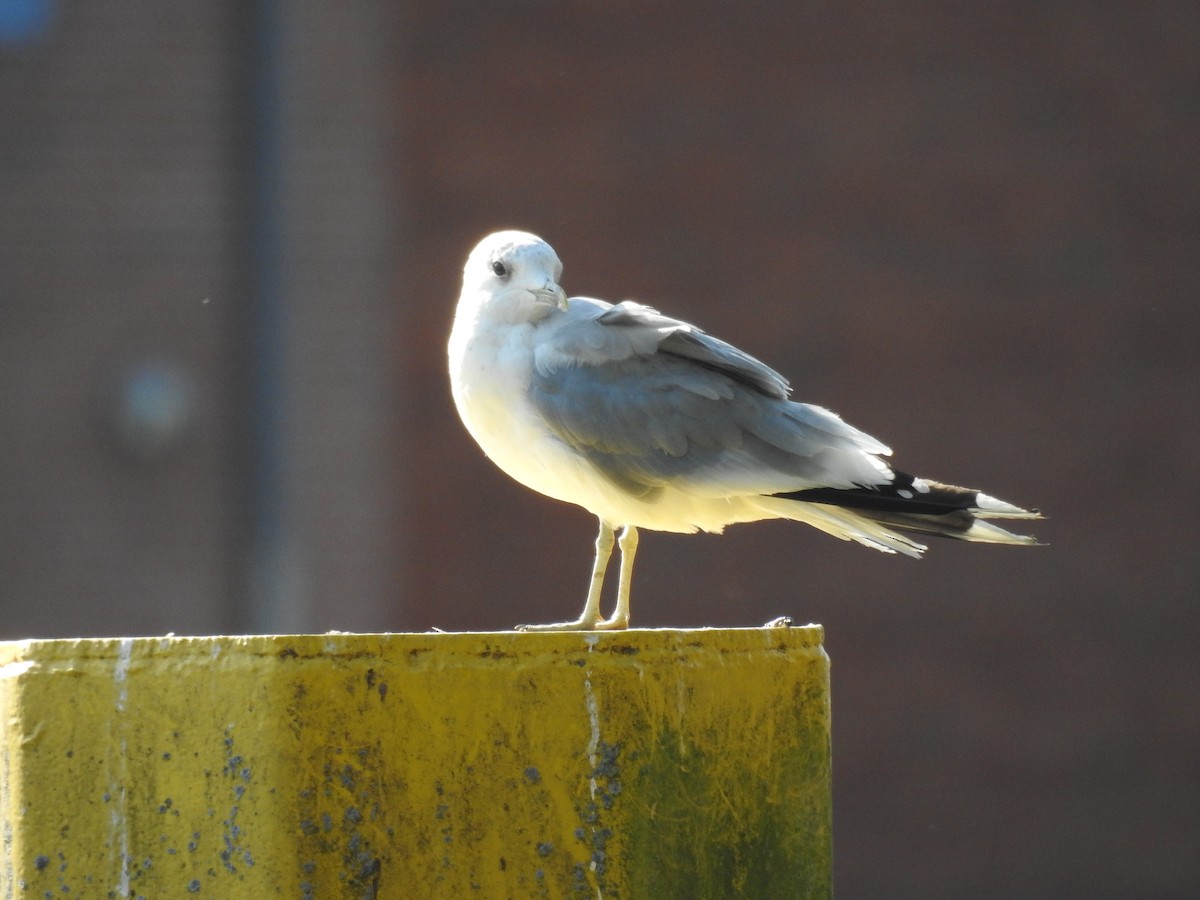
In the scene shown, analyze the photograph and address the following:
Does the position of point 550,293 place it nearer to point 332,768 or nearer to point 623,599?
point 623,599

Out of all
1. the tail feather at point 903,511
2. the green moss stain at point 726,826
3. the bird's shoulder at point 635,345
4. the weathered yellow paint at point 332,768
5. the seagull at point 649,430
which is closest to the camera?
the weathered yellow paint at point 332,768

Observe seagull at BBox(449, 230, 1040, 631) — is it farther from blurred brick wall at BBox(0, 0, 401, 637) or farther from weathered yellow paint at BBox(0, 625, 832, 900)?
Result: blurred brick wall at BBox(0, 0, 401, 637)

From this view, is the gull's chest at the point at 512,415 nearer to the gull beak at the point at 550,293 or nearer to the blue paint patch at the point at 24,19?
the gull beak at the point at 550,293

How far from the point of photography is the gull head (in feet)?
15.3

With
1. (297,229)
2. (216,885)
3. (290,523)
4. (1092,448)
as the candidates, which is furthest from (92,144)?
(216,885)

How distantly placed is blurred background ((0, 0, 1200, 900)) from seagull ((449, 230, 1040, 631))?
21.7 feet

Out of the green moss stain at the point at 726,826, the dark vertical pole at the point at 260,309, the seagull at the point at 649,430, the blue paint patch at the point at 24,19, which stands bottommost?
the green moss stain at the point at 726,826

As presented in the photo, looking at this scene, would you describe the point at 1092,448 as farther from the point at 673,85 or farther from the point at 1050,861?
the point at 673,85

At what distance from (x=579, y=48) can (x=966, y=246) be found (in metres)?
2.98

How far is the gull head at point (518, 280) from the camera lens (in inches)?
183

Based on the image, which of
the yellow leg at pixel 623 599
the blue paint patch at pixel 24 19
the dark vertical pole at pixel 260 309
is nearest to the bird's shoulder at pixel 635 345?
the yellow leg at pixel 623 599

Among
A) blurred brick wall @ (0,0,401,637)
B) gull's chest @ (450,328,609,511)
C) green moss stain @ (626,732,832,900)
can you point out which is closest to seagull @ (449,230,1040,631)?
gull's chest @ (450,328,609,511)

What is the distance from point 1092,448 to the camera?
A: 1166 cm

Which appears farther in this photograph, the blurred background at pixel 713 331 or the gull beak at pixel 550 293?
the blurred background at pixel 713 331
